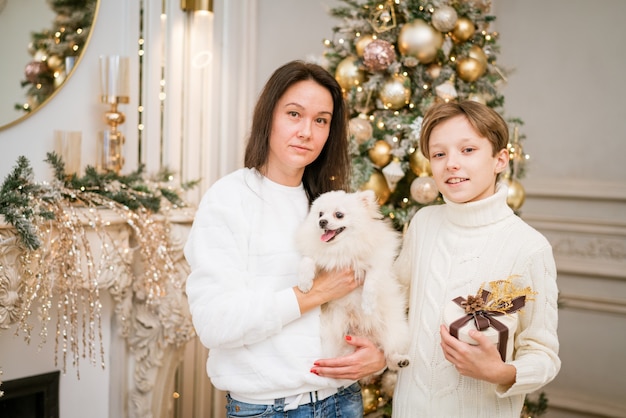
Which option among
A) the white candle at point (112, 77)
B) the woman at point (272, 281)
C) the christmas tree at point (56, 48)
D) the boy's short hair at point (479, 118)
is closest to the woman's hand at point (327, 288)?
the woman at point (272, 281)

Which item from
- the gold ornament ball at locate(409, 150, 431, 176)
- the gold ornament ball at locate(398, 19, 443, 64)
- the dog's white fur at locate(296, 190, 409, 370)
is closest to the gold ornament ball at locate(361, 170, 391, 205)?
the gold ornament ball at locate(409, 150, 431, 176)

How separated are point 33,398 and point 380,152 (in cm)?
190

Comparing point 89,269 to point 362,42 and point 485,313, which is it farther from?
point 362,42

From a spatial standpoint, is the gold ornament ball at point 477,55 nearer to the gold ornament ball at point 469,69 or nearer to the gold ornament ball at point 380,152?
the gold ornament ball at point 469,69

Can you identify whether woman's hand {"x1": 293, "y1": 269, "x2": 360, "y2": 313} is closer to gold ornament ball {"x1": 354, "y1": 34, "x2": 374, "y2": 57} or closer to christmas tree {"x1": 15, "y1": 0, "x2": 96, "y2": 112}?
gold ornament ball {"x1": 354, "y1": 34, "x2": 374, "y2": 57}

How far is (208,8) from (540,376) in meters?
2.61

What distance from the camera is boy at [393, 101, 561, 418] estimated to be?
1.52 meters

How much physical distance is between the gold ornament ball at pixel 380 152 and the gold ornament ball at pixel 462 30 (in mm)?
644

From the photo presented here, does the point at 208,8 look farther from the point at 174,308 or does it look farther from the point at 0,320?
the point at 0,320

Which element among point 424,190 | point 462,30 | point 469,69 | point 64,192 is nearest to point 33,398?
point 64,192

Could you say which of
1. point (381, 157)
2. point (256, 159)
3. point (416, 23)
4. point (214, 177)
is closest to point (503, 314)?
point (256, 159)

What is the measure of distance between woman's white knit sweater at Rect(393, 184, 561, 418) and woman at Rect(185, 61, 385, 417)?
15 cm

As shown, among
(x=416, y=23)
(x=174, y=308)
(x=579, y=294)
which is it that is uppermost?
(x=416, y=23)

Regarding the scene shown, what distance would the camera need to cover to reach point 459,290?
1.60 metres
